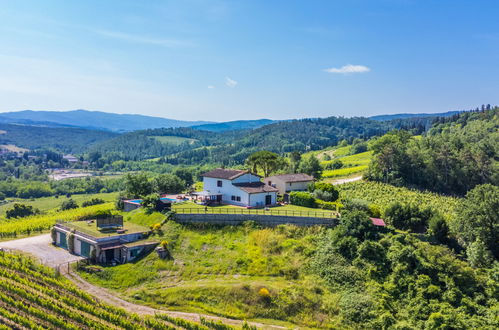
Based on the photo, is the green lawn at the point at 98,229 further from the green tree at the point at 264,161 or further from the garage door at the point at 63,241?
the green tree at the point at 264,161

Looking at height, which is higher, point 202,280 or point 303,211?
point 303,211

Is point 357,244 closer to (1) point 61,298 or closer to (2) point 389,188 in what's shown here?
(1) point 61,298

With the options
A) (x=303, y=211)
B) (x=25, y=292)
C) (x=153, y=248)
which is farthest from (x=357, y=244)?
(x=25, y=292)

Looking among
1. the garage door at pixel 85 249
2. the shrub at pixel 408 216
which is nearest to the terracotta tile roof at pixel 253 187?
the shrub at pixel 408 216

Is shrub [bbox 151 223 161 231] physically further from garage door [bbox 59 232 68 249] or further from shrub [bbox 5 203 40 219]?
shrub [bbox 5 203 40 219]

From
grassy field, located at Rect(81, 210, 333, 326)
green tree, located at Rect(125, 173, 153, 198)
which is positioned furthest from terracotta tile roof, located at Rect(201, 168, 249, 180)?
green tree, located at Rect(125, 173, 153, 198)

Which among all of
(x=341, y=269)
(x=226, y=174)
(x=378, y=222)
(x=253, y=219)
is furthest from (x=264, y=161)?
(x=341, y=269)

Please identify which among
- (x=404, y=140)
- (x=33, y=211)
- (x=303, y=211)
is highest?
(x=404, y=140)

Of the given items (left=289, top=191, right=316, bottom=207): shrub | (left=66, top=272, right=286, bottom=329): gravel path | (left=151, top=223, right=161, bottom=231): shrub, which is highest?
(left=289, top=191, right=316, bottom=207): shrub

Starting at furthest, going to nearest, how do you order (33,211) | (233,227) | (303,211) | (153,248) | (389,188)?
(33,211) < (389,188) < (303,211) < (233,227) < (153,248)
